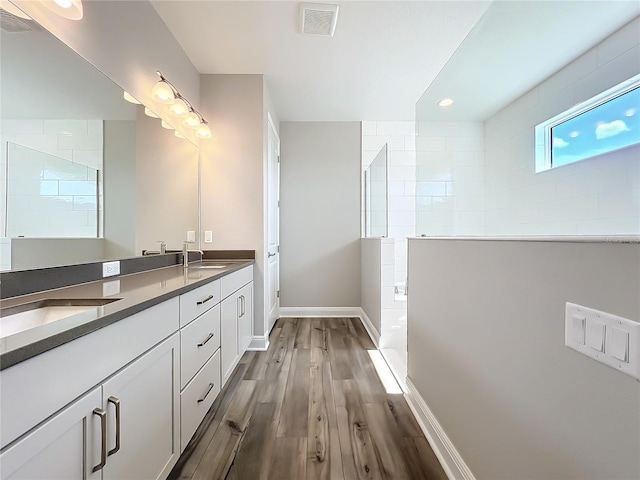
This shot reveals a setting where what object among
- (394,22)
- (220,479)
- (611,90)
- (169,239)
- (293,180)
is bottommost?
(220,479)

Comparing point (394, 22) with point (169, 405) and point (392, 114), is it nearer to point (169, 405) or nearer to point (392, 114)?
point (392, 114)

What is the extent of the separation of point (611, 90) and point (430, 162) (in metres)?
1.14

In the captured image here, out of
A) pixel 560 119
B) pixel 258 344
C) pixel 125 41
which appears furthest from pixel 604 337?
pixel 258 344

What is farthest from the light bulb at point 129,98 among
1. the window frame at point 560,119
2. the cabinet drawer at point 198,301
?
the window frame at point 560,119

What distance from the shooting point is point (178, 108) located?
2234mm

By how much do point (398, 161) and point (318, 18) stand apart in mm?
2285

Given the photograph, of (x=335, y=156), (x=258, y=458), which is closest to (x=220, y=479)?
(x=258, y=458)

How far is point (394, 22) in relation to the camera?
2.06 meters

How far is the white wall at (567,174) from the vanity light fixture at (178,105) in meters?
2.11

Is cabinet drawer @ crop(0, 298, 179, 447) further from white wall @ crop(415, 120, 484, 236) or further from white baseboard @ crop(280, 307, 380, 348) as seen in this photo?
white baseboard @ crop(280, 307, 380, 348)

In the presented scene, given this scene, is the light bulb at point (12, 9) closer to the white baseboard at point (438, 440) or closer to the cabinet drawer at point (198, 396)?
the cabinet drawer at point (198, 396)

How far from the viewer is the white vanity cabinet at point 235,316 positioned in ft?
6.22

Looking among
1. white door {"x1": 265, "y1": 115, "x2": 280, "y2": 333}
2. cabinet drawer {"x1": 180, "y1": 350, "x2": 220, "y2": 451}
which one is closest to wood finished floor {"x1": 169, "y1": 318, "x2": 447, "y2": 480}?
cabinet drawer {"x1": 180, "y1": 350, "x2": 220, "y2": 451}

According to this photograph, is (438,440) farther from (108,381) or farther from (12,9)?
(12,9)
